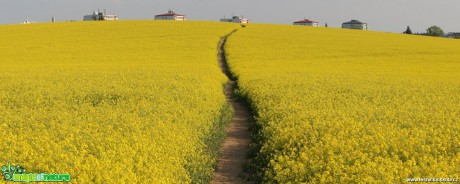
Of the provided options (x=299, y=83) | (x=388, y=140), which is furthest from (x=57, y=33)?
(x=388, y=140)

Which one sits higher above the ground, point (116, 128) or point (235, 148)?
point (116, 128)

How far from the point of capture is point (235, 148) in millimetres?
12023

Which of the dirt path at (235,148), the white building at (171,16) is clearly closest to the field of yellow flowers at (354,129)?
the dirt path at (235,148)

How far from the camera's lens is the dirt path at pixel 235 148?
9938 millimetres

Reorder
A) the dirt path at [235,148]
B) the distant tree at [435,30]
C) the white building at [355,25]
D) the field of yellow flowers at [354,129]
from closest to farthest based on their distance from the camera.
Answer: the field of yellow flowers at [354,129] → the dirt path at [235,148] → the distant tree at [435,30] → the white building at [355,25]

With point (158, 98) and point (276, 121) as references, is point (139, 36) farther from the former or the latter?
point (276, 121)

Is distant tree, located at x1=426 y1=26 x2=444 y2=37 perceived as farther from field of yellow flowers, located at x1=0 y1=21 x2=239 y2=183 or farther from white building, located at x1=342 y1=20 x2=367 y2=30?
field of yellow flowers, located at x1=0 y1=21 x2=239 y2=183

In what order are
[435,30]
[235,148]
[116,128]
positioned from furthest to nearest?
1. [435,30]
2. [235,148]
3. [116,128]

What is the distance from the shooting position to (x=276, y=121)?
37.6 feet

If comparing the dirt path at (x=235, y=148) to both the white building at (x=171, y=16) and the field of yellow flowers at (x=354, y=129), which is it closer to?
the field of yellow flowers at (x=354, y=129)

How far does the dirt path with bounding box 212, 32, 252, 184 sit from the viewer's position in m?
9.94

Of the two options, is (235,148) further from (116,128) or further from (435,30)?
(435,30)

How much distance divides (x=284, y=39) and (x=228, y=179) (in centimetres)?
4141

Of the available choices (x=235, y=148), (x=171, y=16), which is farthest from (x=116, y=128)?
(x=171, y=16)
